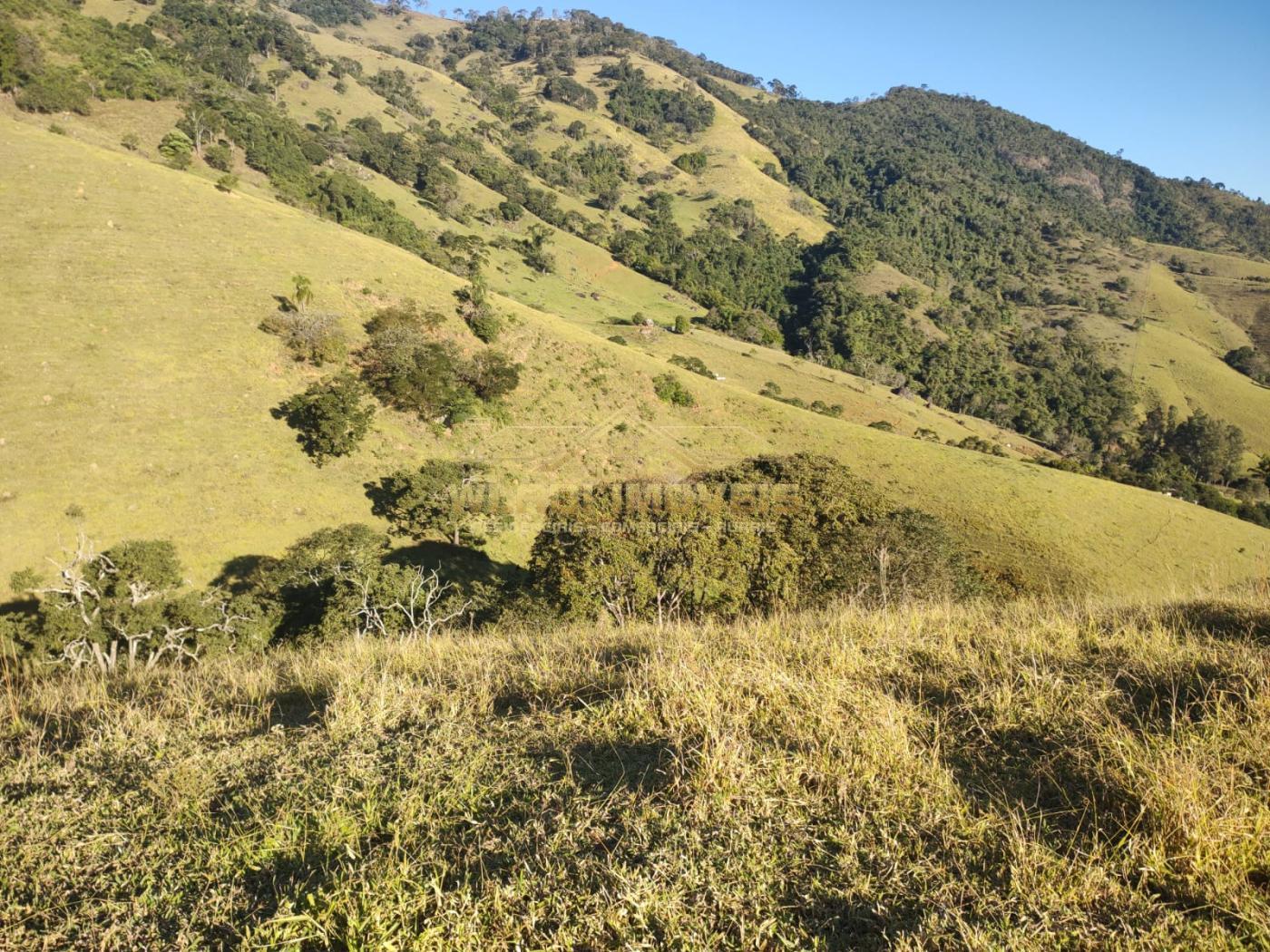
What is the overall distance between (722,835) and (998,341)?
139 m

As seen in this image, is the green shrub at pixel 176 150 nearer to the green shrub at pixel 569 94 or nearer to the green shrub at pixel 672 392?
the green shrub at pixel 672 392

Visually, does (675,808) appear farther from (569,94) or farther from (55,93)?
(569,94)

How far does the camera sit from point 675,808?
2771mm

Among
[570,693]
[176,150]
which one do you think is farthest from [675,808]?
[176,150]

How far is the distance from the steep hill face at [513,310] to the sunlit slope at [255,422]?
0.20 metres

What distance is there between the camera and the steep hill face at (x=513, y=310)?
30.2m

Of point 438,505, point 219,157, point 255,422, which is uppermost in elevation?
point 219,157

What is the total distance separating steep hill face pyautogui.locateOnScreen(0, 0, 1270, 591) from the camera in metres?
30.2

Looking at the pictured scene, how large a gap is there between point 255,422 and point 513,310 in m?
22.5

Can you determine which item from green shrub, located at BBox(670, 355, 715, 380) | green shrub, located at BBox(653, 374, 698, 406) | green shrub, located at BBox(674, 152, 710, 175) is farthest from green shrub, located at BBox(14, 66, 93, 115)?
green shrub, located at BBox(674, 152, 710, 175)

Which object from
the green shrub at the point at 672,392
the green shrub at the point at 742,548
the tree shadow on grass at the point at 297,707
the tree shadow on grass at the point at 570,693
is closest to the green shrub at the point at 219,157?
the green shrub at the point at 672,392

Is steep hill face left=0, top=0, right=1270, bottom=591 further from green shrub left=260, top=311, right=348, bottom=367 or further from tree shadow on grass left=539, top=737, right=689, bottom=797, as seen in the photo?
tree shadow on grass left=539, top=737, right=689, bottom=797

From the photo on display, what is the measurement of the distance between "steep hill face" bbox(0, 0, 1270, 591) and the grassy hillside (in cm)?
424

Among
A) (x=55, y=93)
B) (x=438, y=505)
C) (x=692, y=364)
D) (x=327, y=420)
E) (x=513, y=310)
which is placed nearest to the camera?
(x=438, y=505)
